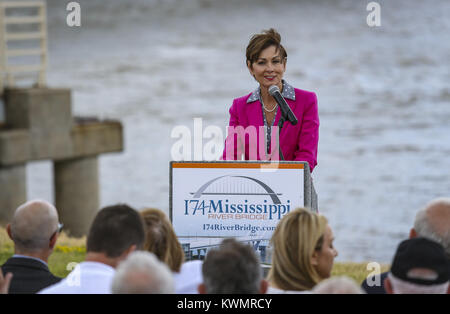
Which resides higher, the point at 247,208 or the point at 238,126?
the point at 238,126

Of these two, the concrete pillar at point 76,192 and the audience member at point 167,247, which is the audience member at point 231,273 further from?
the concrete pillar at point 76,192

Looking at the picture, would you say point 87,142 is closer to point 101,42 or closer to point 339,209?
point 339,209

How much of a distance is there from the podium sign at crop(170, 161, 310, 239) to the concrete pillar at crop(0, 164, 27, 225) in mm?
16652

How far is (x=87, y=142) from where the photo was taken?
21797 mm

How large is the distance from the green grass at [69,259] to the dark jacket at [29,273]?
2.30 metres

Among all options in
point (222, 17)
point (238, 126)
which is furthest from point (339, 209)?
point (222, 17)

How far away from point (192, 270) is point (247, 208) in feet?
2.48

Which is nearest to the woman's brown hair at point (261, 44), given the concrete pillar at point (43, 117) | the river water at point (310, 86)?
the concrete pillar at point (43, 117)

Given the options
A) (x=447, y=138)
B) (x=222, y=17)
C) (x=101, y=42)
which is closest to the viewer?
(x=447, y=138)

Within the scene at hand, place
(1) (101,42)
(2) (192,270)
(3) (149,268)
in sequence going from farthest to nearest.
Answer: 1. (1) (101,42)
2. (2) (192,270)
3. (3) (149,268)

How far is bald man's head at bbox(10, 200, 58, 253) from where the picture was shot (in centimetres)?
458

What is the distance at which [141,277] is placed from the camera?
10.9 ft

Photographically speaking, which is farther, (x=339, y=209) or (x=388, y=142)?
(x=388, y=142)
